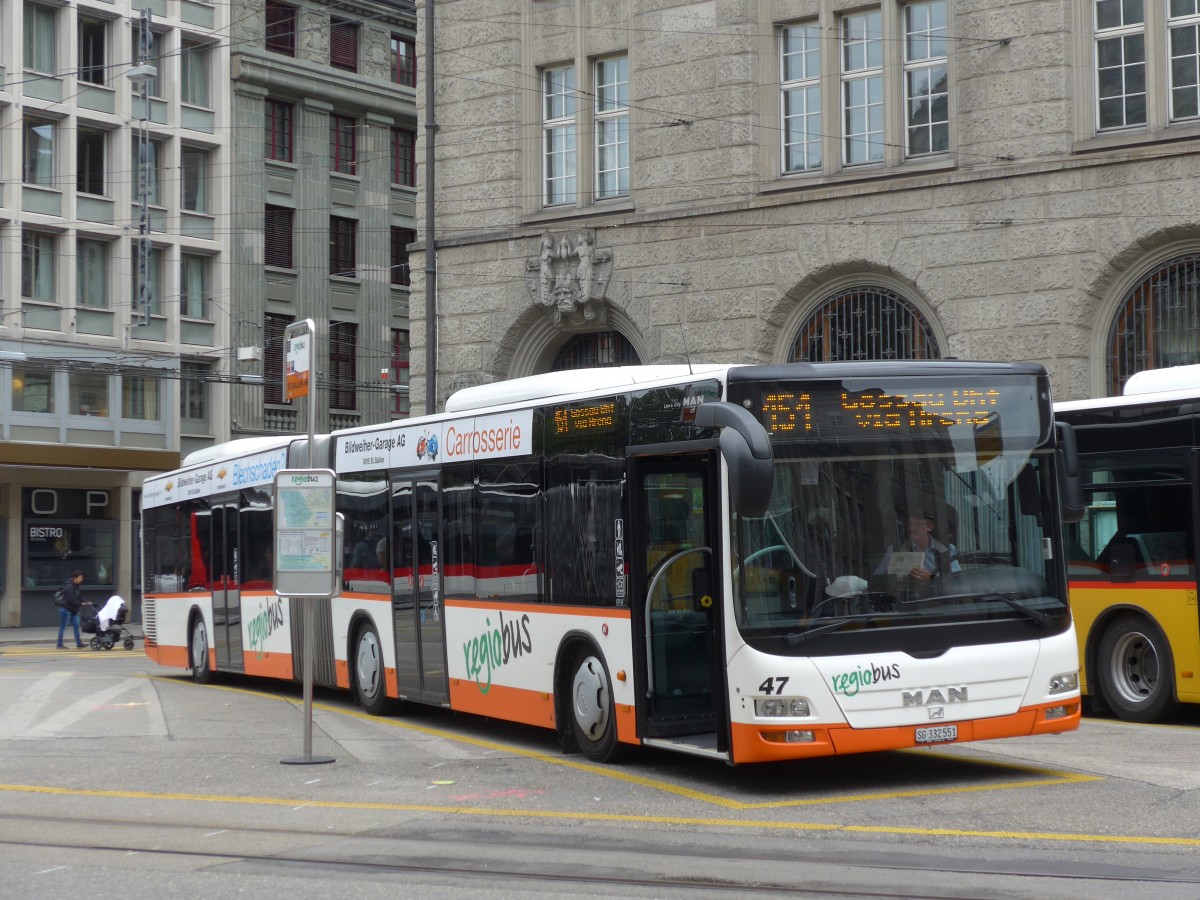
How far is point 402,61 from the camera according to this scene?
5378 cm

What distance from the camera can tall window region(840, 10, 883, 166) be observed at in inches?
973

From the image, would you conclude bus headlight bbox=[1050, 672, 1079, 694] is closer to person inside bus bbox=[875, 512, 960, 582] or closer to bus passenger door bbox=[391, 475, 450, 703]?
person inside bus bbox=[875, 512, 960, 582]

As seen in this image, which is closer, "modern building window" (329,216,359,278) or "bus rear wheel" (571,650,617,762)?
"bus rear wheel" (571,650,617,762)

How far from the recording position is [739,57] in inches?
1013

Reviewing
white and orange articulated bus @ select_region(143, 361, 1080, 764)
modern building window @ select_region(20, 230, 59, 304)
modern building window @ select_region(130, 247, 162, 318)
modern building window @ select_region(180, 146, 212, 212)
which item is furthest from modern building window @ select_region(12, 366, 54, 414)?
white and orange articulated bus @ select_region(143, 361, 1080, 764)

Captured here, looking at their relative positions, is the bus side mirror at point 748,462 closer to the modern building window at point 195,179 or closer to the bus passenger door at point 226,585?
the bus passenger door at point 226,585

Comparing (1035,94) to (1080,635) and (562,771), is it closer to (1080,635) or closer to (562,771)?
(1080,635)

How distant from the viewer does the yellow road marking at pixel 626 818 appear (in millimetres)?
9000

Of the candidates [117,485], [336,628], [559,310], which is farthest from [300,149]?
[336,628]

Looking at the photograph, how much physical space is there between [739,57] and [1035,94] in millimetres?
4632

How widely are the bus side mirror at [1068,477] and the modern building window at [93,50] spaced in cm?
3779

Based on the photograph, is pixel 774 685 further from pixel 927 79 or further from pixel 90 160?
pixel 90 160

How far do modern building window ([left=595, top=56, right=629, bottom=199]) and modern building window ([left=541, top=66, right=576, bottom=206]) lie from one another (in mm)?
492

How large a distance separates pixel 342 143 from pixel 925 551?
142ft
